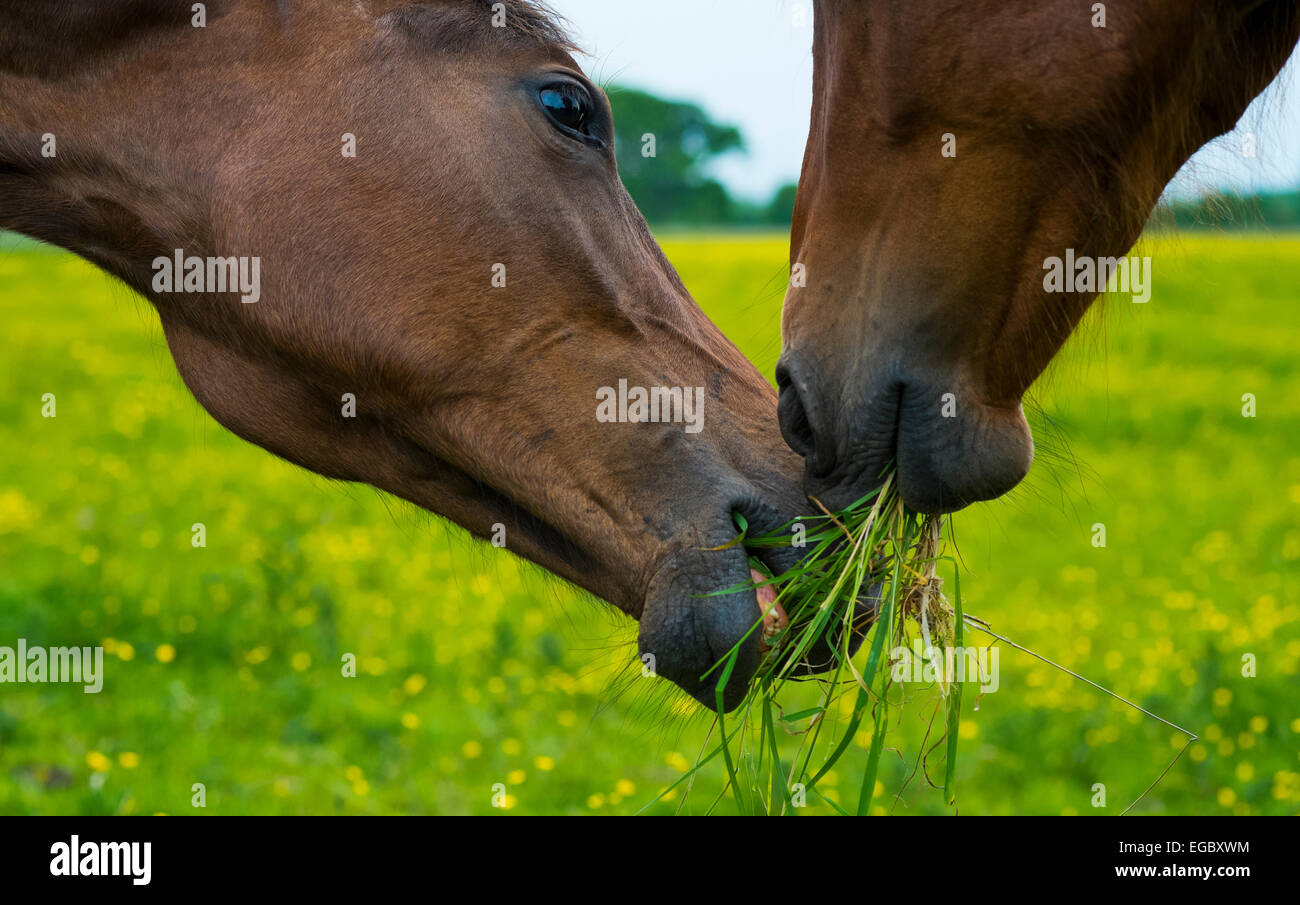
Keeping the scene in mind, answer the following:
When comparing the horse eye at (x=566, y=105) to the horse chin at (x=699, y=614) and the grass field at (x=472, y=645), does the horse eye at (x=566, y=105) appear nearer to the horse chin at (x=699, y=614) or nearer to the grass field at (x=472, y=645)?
the grass field at (x=472, y=645)

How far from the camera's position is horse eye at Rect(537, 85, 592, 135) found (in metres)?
2.83

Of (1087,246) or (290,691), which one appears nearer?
(1087,246)

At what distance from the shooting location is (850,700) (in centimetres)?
464

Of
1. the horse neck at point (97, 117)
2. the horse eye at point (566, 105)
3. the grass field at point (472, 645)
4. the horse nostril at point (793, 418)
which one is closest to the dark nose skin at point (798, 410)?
the horse nostril at point (793, 418)

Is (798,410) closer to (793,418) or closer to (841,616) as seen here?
(793,418)

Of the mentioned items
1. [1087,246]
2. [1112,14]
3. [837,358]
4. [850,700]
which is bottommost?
[850,700]

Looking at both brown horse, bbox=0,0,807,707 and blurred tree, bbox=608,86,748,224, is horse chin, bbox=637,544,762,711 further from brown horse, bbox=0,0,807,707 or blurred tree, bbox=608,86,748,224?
blurred tree, bbox=608,86,748,224

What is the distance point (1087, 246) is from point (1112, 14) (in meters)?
0.46

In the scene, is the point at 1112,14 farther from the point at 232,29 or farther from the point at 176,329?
the point at 176,329

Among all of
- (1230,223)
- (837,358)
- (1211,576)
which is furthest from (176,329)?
(1211,576)

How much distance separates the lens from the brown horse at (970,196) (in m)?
2.33

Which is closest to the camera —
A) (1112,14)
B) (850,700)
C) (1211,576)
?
(1112,14)

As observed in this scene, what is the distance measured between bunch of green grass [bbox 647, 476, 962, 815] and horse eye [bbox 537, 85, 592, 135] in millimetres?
1106

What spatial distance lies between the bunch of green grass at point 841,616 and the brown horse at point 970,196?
10 centimetres
